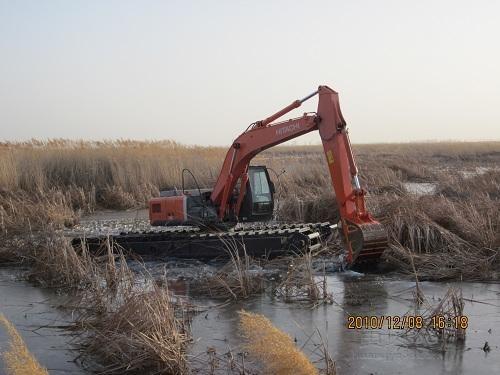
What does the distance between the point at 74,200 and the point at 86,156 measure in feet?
10.6

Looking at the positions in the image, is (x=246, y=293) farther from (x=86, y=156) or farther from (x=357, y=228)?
(x=86, y=156)

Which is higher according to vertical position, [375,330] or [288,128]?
[288,128]

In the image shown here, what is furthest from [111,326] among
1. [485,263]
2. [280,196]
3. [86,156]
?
[86,156]

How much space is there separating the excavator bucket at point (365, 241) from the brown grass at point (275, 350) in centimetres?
450

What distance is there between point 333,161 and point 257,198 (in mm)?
2157

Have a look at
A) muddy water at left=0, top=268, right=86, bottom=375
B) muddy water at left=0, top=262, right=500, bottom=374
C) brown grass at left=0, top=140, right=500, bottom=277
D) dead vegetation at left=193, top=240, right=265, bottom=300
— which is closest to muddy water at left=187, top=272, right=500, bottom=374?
muddy water at left=0, top=262, right=500, bottom=374

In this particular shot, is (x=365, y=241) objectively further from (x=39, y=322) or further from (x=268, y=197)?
(x=39, y=322)

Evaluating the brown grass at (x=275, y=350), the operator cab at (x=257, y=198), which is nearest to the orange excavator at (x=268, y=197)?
the operator cab at (x=257, y=198)

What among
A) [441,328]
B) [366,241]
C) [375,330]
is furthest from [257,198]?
[441,328]

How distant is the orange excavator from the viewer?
872cm

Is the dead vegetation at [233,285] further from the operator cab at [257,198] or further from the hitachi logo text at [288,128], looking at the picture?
the operator cab at [257,198]

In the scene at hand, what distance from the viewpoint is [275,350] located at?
13.1 ft

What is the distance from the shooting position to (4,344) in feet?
19.5
